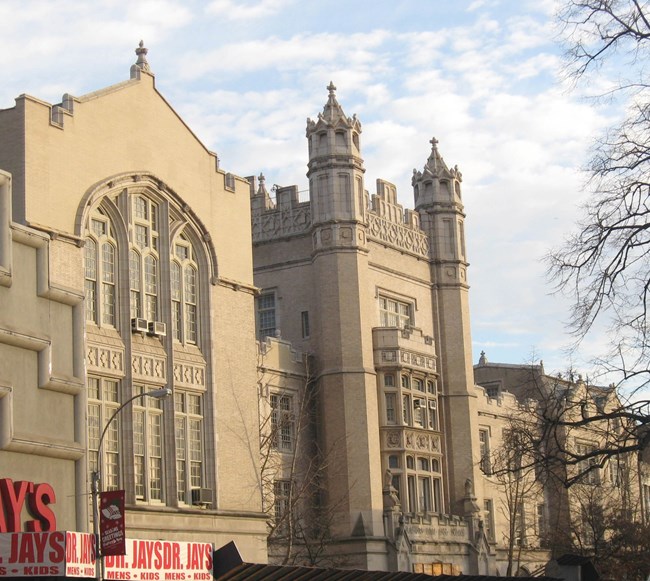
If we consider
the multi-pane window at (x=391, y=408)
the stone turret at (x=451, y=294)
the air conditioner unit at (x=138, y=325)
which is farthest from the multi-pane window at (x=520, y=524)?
the air conditioner unit at (x=138, y=325)

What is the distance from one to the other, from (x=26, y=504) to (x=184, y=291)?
45.3 ft

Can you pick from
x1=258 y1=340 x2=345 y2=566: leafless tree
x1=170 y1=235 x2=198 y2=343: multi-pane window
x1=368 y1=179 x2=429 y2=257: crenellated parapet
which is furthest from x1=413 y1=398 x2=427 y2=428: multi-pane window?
x1=170 y1=235 x2=198 y2=343: multi-pane window

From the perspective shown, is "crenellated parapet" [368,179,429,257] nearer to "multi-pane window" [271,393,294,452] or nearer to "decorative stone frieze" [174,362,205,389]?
"multi-pane window" [271,393,294,452]

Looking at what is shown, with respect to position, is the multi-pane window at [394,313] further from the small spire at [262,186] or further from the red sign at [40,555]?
the red sign at [40,555]

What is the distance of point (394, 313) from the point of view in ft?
197

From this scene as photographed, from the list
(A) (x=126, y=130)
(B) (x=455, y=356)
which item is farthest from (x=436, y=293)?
(A) (x=126, y=130)

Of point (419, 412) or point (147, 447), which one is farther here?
point (419, 412)

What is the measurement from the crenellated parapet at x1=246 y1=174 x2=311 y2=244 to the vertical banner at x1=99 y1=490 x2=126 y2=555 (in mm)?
30192

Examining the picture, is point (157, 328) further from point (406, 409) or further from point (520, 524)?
point (520, 524)

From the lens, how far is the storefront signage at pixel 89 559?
79.6ft

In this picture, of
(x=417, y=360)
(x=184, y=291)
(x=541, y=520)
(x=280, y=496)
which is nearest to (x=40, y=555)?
(x=184, y=291)

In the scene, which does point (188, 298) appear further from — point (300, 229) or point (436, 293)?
point (436, 293)

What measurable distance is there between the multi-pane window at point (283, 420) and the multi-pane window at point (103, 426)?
12857 millimetres

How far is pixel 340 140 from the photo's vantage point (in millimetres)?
56406
